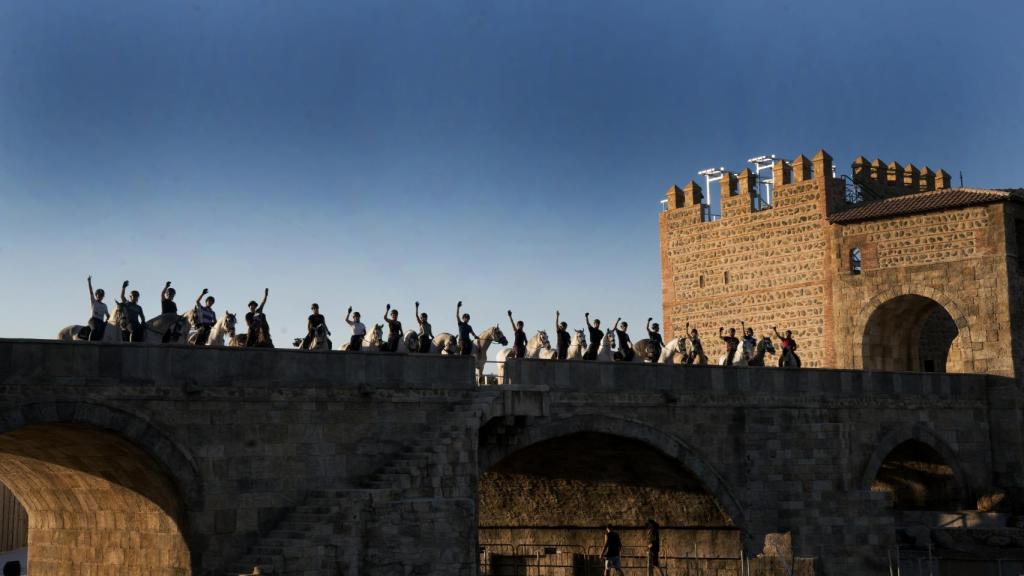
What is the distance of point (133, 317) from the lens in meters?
20.4

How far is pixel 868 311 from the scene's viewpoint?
3672 centimetres

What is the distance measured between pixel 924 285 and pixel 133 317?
74.5 ft

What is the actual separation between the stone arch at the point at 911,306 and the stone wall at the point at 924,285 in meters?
0.03

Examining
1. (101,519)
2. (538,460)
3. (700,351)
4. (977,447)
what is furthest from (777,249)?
(101,519)

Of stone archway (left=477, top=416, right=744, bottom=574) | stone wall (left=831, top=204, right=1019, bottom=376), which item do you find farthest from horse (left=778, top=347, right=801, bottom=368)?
stone wall (left=831, top=204, right=1019, bottom=376)

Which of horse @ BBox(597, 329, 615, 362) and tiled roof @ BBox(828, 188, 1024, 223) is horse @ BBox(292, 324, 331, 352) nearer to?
horse @ BBox(597, 329, 615, 362)

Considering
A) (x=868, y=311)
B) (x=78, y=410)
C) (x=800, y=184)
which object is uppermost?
(x=800, y=184)

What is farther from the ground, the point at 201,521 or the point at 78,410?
the point at 78,410

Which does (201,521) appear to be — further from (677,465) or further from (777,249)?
(777,249)

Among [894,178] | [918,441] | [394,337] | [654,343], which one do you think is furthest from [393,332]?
[894,178]

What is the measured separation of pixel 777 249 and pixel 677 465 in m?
14.2

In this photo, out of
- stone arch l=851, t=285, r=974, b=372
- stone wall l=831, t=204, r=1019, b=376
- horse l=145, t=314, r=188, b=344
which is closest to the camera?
horse l=145, t=314, r=188, b=344

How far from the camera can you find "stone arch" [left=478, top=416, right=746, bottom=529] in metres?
23.9

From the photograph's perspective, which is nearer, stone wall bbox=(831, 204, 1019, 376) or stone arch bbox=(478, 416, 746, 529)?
stone arch bbox=(478, 416, 746, 529)
